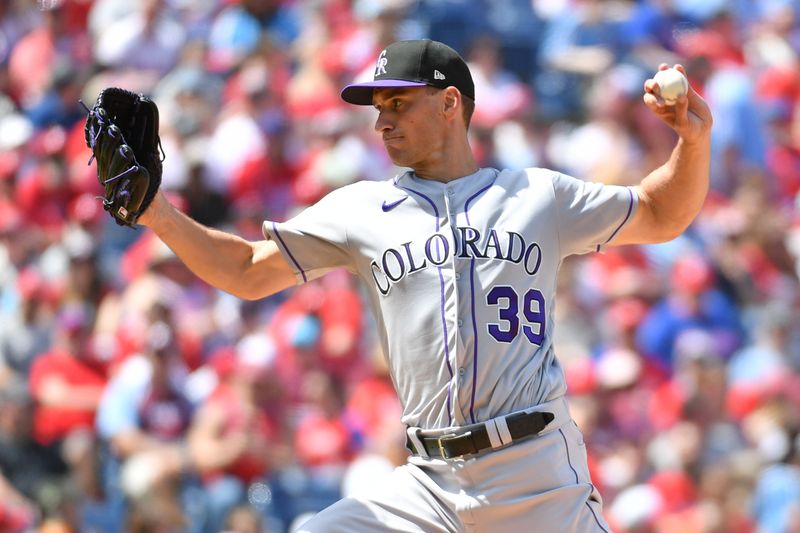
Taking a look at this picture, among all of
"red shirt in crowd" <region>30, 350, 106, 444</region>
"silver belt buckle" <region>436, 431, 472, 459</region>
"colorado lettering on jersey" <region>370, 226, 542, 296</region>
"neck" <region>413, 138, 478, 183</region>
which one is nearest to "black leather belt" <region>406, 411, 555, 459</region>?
"silver belt buckle" <region>436, 431, 472, 459</region>

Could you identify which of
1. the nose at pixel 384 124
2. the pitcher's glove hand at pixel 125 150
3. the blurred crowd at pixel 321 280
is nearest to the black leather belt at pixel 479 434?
the nose at pixel 384 124

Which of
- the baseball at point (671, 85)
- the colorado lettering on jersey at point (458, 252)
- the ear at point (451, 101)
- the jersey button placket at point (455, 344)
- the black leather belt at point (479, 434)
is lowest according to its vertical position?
the black leather belt at point (479, 434)

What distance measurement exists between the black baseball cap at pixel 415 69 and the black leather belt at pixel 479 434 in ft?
3.33

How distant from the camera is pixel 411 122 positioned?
4191 millimetres

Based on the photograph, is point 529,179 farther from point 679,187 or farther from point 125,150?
point 125,150

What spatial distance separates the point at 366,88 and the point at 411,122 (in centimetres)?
17

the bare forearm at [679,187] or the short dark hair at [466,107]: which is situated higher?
the short dark hair at [466,107]

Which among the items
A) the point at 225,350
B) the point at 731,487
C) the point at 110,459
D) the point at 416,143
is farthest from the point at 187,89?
the point at 416,143

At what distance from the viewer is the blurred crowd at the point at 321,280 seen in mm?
7297

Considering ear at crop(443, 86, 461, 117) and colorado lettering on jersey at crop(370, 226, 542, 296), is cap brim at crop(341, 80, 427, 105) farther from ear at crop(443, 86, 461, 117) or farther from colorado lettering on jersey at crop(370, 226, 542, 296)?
colorado lettering on jersey at crop(370, 226, 542, 296)

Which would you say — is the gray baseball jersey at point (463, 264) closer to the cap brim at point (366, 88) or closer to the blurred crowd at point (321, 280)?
the cap brim at point (366, 88)

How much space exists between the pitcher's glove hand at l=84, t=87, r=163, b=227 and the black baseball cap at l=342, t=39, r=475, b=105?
602mm

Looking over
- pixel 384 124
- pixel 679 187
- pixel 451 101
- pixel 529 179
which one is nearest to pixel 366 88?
pixel 384 124

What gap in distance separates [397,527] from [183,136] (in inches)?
234
